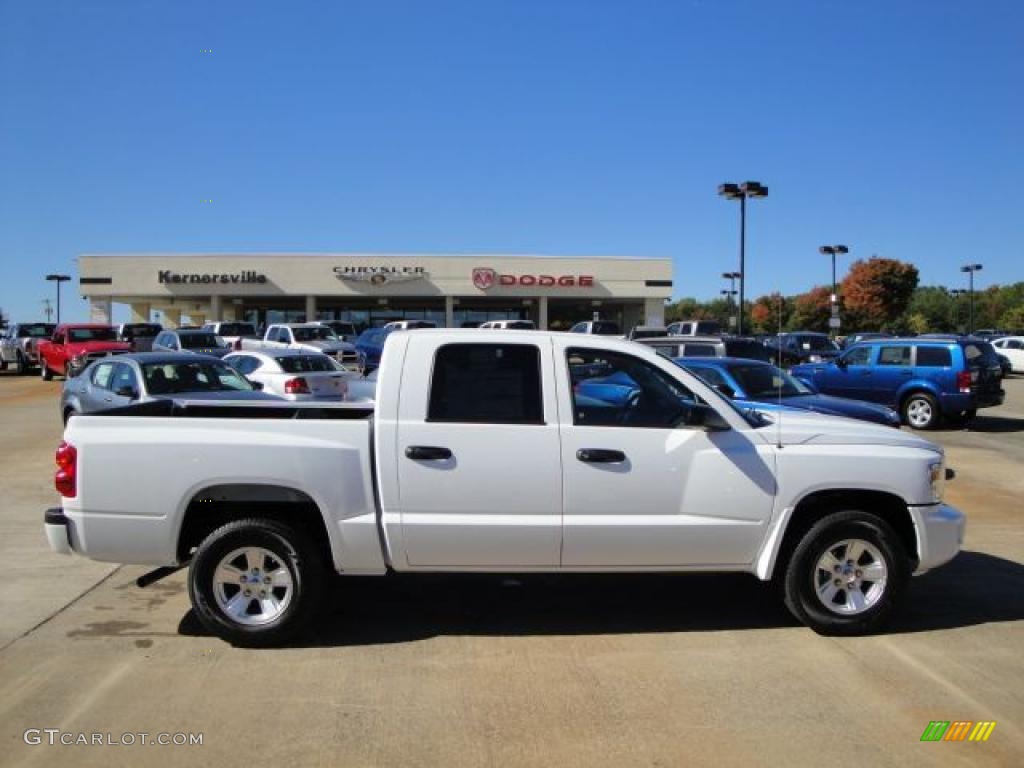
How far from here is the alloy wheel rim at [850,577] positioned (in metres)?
5.24

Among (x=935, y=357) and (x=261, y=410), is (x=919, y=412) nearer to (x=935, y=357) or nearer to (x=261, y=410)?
(x=935, y=357)

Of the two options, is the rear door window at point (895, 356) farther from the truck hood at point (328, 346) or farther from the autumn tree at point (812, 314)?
the autumn tree at point (812, 314)

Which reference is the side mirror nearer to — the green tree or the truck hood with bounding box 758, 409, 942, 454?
the truck hood with bounding box 758, 409, 942, 454

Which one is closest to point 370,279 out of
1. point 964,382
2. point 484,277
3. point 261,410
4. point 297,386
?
point 484,277

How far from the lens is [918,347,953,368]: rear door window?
1694 cm

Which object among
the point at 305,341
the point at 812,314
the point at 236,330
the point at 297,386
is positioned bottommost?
the point at 297,386

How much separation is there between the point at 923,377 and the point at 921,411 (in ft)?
2.23

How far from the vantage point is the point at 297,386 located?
15469 millimetres

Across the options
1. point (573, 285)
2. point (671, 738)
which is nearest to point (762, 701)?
point (671, 738)

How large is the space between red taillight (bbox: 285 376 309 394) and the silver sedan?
140 inches

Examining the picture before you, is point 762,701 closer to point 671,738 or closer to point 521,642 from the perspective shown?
point 671,738

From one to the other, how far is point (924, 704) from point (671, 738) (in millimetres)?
1393

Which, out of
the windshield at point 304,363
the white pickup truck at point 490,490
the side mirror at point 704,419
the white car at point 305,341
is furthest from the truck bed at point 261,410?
the white car at point 305,341

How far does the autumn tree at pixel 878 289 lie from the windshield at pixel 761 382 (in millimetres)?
67027
